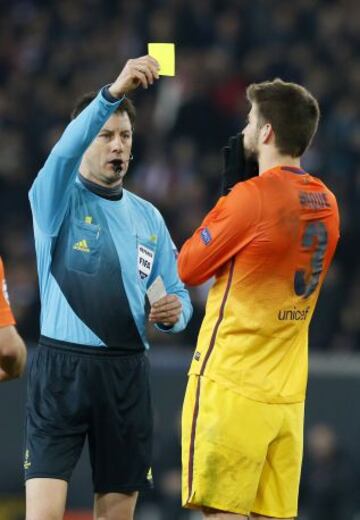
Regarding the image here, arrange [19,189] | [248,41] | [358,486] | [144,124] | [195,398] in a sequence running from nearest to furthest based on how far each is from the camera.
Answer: [195,398]
[358,486]
[19,189]
[144,124]
[248,41]

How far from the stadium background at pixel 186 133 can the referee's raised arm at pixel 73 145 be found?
433cm

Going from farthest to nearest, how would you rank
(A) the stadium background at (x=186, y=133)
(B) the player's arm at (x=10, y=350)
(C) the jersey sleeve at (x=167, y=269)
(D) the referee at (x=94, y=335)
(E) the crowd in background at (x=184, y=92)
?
(E) the crowd in background at (x=184, y=92) < (A) the stadium background at (x=186, y=133) < (C) the jersey sleeve at (x=167, y=269) < (D) the referee at (x=94, y=335) < (B) the player's arm at (x=10, y=350)

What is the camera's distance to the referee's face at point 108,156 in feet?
19.1

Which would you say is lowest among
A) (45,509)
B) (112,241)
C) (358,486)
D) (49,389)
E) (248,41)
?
(358,486)

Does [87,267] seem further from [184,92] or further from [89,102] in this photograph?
[184,92]

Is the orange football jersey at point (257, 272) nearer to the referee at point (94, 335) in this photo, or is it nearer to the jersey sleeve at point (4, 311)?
the referee at point (94, 335)

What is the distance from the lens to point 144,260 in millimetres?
5926

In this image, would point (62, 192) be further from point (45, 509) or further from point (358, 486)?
point (358, 486)

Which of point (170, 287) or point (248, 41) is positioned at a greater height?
point (248, 41)

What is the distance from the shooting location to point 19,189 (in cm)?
1172

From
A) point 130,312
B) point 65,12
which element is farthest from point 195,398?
point 65,12

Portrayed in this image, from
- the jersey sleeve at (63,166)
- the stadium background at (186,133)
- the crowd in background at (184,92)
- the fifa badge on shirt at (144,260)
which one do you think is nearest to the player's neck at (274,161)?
the jersey sleeve at (63,166)

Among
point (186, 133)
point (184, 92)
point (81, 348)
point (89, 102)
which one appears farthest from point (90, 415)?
point (184, 92)

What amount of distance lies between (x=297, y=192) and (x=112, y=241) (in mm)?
946
